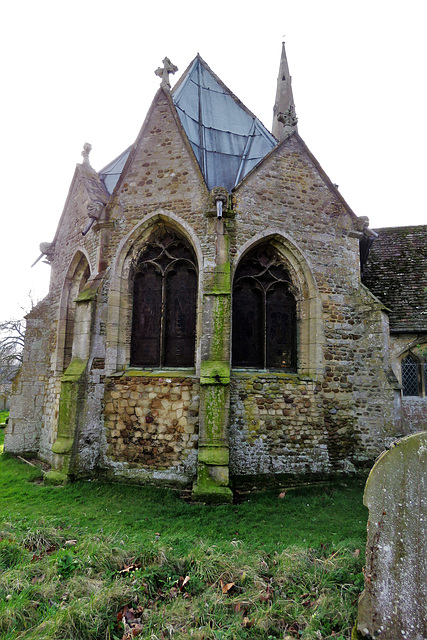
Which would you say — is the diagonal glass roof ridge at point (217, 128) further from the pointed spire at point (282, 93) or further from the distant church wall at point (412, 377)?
the pointed spire at point (282, 93)

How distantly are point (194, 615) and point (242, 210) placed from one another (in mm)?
7465

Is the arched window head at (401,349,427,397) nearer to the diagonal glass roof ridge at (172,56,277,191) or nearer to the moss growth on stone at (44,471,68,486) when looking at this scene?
the diagonal glass roof ridge at (172,56,277,191)

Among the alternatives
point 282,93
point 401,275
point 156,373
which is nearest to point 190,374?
point 156,373

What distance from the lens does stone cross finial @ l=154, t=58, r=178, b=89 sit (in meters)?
9.20

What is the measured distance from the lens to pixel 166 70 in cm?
925

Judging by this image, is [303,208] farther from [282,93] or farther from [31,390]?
[282,93]

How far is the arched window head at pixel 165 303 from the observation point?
8.44 meters

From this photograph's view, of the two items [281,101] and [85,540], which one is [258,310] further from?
[281,101]

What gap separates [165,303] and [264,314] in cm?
246

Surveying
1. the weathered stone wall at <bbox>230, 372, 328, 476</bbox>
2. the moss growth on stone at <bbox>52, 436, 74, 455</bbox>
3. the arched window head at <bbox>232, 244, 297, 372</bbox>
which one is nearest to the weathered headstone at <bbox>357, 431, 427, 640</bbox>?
the weathered stone wall at <bbox>230, 372, 328, 476</bbox>

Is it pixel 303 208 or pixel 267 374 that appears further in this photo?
pixel 303 208

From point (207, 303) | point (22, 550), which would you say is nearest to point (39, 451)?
point (22, 550)

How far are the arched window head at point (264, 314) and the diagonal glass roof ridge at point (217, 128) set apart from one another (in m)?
2.44

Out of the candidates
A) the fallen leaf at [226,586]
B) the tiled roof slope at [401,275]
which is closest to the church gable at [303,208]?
the tiled roof slope at [401,275]
